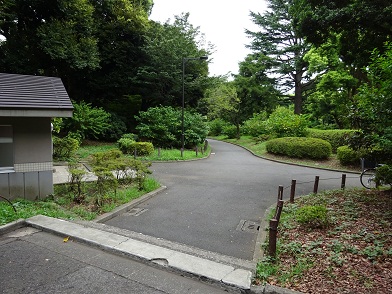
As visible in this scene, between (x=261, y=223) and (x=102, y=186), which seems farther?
(x=102, y=186)

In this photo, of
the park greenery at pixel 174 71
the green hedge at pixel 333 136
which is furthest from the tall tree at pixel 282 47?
the green hedge at pixel 333 136

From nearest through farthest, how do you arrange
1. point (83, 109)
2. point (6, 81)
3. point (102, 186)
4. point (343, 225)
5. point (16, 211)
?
1. point (343, 225)
2. point (16, 211)
3. point (102, 186)
4. point (6, 81)
5. point (83, 109)

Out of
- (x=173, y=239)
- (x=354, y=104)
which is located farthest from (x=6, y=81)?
(x=354, y=104)

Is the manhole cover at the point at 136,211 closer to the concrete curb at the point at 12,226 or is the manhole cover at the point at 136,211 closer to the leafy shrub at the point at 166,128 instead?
the concrete curb at the point at 12,226

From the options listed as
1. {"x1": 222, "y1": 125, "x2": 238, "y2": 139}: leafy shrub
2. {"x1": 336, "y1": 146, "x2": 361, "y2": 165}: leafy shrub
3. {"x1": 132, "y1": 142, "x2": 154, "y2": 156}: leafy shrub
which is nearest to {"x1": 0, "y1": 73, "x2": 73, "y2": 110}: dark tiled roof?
{"x1": 132, "y1": 142, "x2": 154, "y2": 156}: leafy shrub

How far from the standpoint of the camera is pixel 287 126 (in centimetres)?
2142

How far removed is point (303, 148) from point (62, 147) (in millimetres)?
14460

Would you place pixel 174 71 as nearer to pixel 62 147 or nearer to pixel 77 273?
pixel 62 147

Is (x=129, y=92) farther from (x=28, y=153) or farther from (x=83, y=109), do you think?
(x=28, y=153)

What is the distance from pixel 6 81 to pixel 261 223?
8.06 metres

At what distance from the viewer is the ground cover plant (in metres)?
3.46

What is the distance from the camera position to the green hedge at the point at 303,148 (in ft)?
54.1

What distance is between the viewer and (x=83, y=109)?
18359mm

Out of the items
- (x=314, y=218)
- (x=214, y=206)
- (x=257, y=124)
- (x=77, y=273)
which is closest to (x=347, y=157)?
(x=214, y=206)
